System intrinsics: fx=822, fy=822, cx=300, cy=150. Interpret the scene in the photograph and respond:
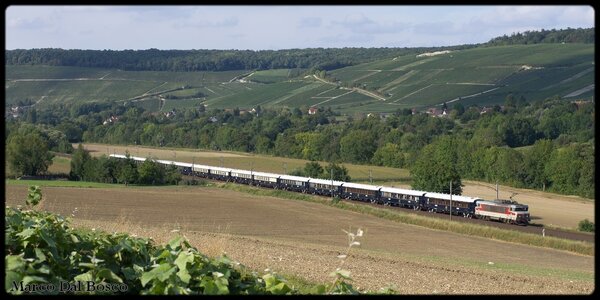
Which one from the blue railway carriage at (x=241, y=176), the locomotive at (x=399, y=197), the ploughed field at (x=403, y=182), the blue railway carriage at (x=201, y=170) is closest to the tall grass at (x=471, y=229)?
the locomotive at (x=399, y=197)

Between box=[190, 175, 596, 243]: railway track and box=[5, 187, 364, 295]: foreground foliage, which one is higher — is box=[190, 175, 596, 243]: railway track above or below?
below

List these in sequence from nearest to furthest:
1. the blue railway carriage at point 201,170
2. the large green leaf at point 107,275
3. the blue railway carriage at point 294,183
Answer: the large green leaf at point 107,275
the blue railway carriage at point 294,183
the blue railway carriage at point 201,170

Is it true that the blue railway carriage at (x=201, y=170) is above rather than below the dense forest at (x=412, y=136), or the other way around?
below

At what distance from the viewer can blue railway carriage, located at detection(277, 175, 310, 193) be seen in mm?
55438

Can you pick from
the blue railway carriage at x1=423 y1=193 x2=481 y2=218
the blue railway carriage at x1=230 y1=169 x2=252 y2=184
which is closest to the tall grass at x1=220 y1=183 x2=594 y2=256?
the blue railway carriage at x1=423 y1=193 x2=481 y2=218

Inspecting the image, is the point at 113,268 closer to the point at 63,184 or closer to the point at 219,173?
the point at 63,184

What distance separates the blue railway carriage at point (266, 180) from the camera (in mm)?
58281

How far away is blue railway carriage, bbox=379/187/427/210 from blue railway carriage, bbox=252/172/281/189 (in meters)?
11.0

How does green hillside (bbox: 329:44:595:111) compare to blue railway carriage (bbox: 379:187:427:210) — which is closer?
blue railway carriage (bbox: 379:187:427:210)

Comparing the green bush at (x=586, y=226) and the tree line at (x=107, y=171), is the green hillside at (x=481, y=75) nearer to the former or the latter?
the green bush at (x=586, y=226)

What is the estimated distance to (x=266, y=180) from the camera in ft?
Result: 194

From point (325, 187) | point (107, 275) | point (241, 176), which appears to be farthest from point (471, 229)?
point (107, 275)

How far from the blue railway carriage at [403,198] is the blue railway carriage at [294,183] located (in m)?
7.44

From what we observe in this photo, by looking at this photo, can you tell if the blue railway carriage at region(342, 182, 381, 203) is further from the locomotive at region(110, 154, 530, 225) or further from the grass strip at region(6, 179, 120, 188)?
the grass strip at region(6, 179, 120, 188)
